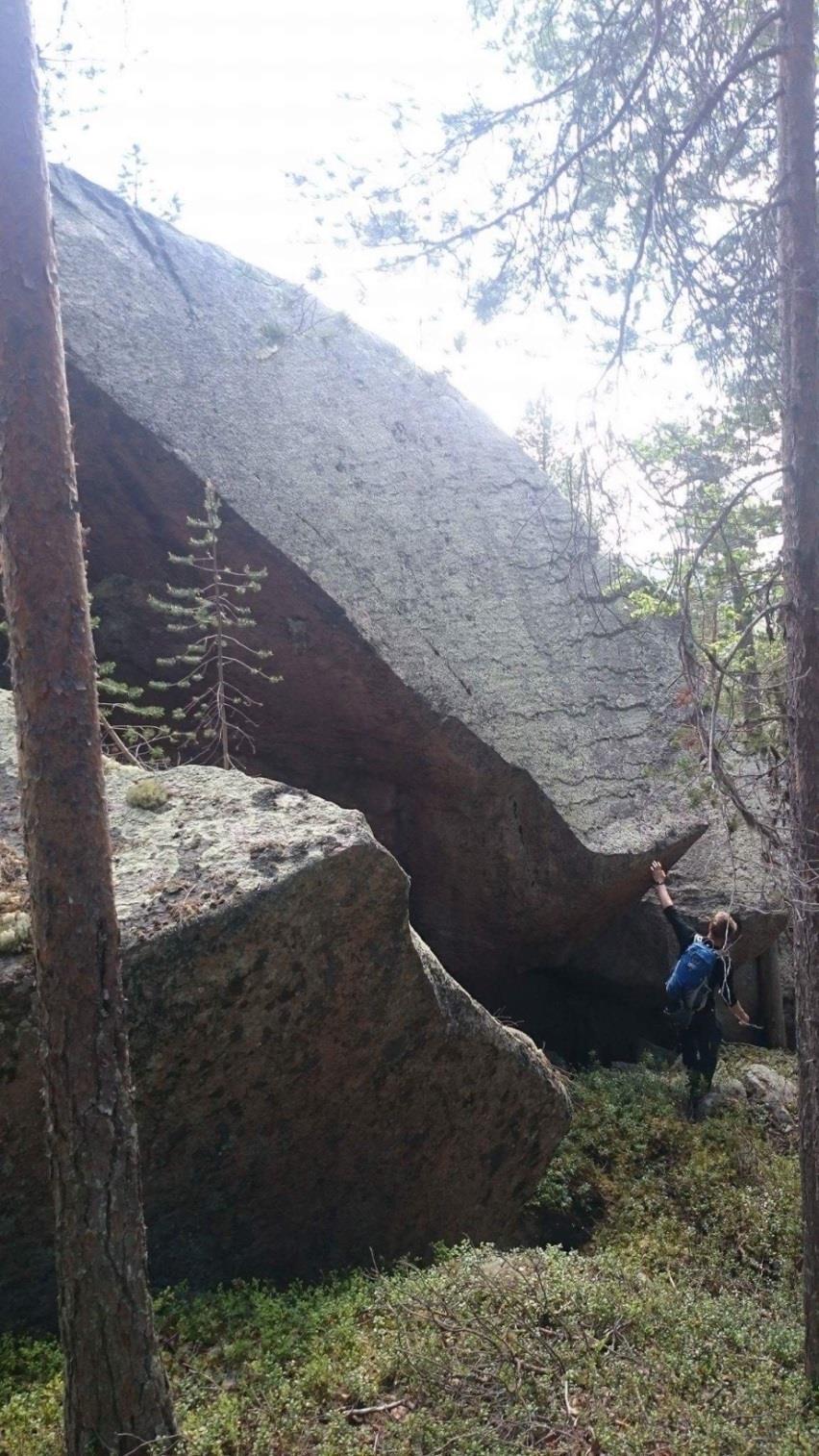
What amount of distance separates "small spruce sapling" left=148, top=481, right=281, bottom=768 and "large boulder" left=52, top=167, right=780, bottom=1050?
0.20 metres

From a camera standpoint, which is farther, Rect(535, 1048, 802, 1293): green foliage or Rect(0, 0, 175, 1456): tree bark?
Rect(535, 1048, 802, 1293): green foliage

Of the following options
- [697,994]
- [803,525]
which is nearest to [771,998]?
[697,994]

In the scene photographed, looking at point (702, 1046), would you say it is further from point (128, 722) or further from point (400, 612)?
point (128, 722)

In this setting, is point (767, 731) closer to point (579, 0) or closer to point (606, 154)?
point (606, 154)

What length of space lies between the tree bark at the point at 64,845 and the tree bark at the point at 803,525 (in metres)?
3.67

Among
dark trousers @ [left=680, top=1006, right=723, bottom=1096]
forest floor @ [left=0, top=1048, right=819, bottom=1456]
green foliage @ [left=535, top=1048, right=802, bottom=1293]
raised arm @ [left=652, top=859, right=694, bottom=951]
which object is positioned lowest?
green foliage @ [left=535, top=1048, right=802, bottom=1293]

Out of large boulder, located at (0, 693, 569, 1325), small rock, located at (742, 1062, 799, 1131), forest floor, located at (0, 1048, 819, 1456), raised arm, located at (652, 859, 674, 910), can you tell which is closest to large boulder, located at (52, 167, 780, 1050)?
raised arm, located at (652, 859, 674, 910)

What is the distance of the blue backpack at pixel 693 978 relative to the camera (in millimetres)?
9055

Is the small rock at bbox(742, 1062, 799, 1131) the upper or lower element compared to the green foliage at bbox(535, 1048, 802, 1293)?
upper

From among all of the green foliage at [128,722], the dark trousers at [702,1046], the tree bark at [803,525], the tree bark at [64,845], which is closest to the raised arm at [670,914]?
the dark trousers at [702,1046]

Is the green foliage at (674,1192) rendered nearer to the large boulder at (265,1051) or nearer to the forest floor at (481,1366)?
the forest floor at (481,1366)

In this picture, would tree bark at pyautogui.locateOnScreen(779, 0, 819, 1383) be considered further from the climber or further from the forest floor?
the climber

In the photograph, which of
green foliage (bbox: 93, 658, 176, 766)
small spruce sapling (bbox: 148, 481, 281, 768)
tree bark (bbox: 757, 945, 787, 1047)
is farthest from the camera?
tree bark (bbox: 757, 945, 787, 1047)

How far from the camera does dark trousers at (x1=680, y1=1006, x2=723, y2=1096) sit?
9586 mm
